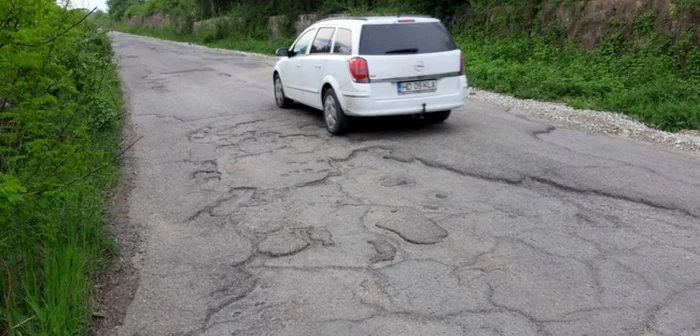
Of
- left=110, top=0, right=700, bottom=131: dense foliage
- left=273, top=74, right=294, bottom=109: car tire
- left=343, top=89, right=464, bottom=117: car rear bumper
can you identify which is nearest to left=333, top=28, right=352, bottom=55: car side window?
left=343, top=89, right=464, bottom=117: car rear bumper

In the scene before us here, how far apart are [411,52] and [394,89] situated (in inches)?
22.6

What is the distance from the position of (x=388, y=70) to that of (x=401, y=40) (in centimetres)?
54

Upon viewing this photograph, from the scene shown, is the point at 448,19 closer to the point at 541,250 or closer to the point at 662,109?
the point at 662,109

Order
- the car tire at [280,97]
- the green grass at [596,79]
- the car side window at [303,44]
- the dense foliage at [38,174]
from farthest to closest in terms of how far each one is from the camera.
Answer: the car tire at [280,97], the green grass at [596,79], the car side window at [303,44], the dense foliage at [38,174]

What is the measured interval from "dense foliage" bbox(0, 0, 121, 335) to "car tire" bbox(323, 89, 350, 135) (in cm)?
470

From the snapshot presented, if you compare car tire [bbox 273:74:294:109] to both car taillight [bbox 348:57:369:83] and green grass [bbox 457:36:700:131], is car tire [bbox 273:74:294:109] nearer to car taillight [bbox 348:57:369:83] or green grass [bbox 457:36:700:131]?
car taillight [bbox 348:57:369:83]

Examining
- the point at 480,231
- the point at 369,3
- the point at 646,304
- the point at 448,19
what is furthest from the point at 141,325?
the point at 369,3

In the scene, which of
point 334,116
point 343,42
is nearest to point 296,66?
point 343,42

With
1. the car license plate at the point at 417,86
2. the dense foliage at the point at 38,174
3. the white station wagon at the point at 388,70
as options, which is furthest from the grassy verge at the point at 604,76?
the dense foliage at the point at 38,174

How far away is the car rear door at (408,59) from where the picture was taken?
9.03 metres

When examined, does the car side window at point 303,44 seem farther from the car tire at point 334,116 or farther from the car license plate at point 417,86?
the car license plate at point 417,86

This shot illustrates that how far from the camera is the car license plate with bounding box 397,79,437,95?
9109 mm

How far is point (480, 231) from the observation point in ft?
18.8

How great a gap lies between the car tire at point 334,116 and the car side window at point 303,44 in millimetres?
1345
